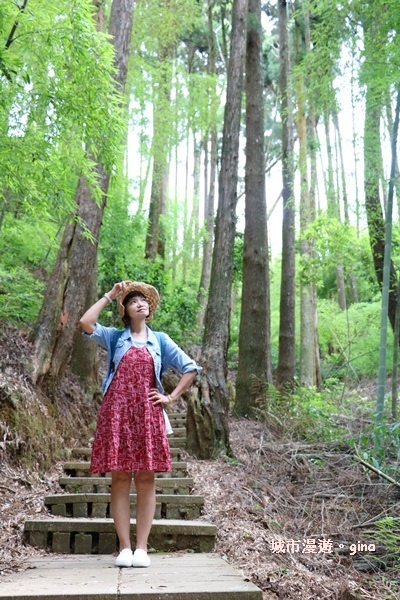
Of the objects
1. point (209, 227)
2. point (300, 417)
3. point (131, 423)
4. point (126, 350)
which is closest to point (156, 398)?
point (131, 423)

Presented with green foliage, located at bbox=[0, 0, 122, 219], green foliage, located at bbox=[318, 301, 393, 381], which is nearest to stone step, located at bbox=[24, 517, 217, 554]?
green foliage, located at bbox=[0, 0, 122, 219]

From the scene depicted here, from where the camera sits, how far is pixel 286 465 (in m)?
6.12

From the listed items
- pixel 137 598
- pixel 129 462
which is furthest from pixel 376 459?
pixel 137 598

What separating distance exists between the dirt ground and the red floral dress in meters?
0.77

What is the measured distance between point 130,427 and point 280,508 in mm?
2399

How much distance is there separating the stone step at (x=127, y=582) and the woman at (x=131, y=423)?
0.19 meters

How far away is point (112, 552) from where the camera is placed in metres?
3.75

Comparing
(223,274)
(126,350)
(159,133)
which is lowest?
(126,350)

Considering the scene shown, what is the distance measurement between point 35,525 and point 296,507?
91.3 inches

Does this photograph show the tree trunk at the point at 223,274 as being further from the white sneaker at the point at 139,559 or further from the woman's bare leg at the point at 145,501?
the white sneaker at the point at 139,559

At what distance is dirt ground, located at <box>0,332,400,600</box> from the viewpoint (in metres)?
3.56

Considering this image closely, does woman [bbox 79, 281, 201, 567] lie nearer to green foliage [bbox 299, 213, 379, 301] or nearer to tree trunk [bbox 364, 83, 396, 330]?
tree trunk [bbox 364, 83, 396, 330]

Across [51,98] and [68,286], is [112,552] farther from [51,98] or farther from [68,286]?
[68,286]

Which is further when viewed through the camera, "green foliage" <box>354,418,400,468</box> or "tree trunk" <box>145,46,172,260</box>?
"tree trunk" <box>145,46,172,260</box>
